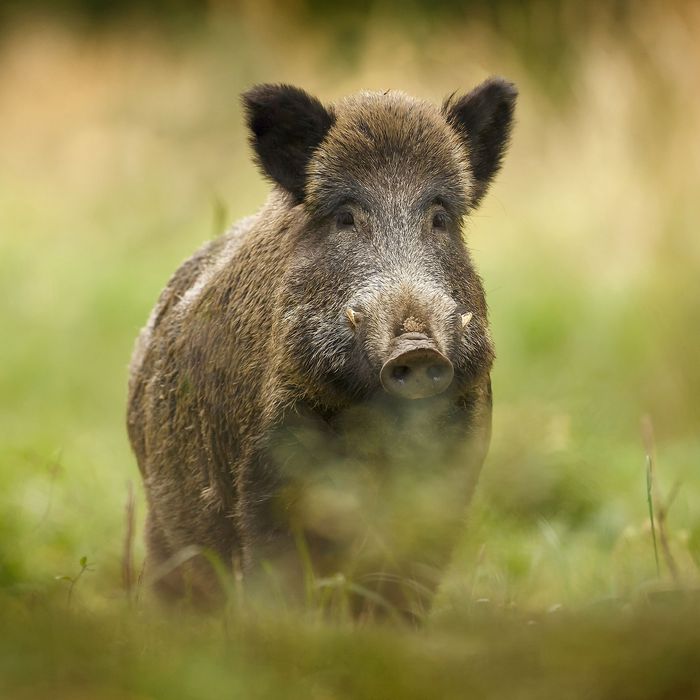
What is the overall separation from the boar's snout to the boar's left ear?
4.32 ft

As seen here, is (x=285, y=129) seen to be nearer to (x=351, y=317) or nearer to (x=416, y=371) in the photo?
(x=351, y=317)

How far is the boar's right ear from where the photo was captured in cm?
468

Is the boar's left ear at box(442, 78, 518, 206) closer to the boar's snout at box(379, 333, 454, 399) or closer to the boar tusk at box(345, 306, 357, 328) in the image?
the boar tusk at box(345, 306, 357, 328)

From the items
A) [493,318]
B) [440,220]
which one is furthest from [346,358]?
[493,318]

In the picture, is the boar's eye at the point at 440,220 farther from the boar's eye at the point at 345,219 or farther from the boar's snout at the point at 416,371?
the boar's snout at the point at 416,371

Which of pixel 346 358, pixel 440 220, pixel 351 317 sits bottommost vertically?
pixel 346 358

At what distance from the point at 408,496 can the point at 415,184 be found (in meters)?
1.29

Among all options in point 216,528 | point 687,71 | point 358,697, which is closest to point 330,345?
point 216,528

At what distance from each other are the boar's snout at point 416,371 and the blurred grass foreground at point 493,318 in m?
0.62

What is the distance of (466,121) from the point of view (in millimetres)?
4965

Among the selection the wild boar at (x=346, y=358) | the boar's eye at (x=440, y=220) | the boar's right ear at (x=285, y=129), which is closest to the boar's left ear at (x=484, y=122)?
the wild boar at (x=346, y=358)

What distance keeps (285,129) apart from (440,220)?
69 cm

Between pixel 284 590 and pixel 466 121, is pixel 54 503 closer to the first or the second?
pixel 284 590

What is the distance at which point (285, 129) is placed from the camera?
4766mm
